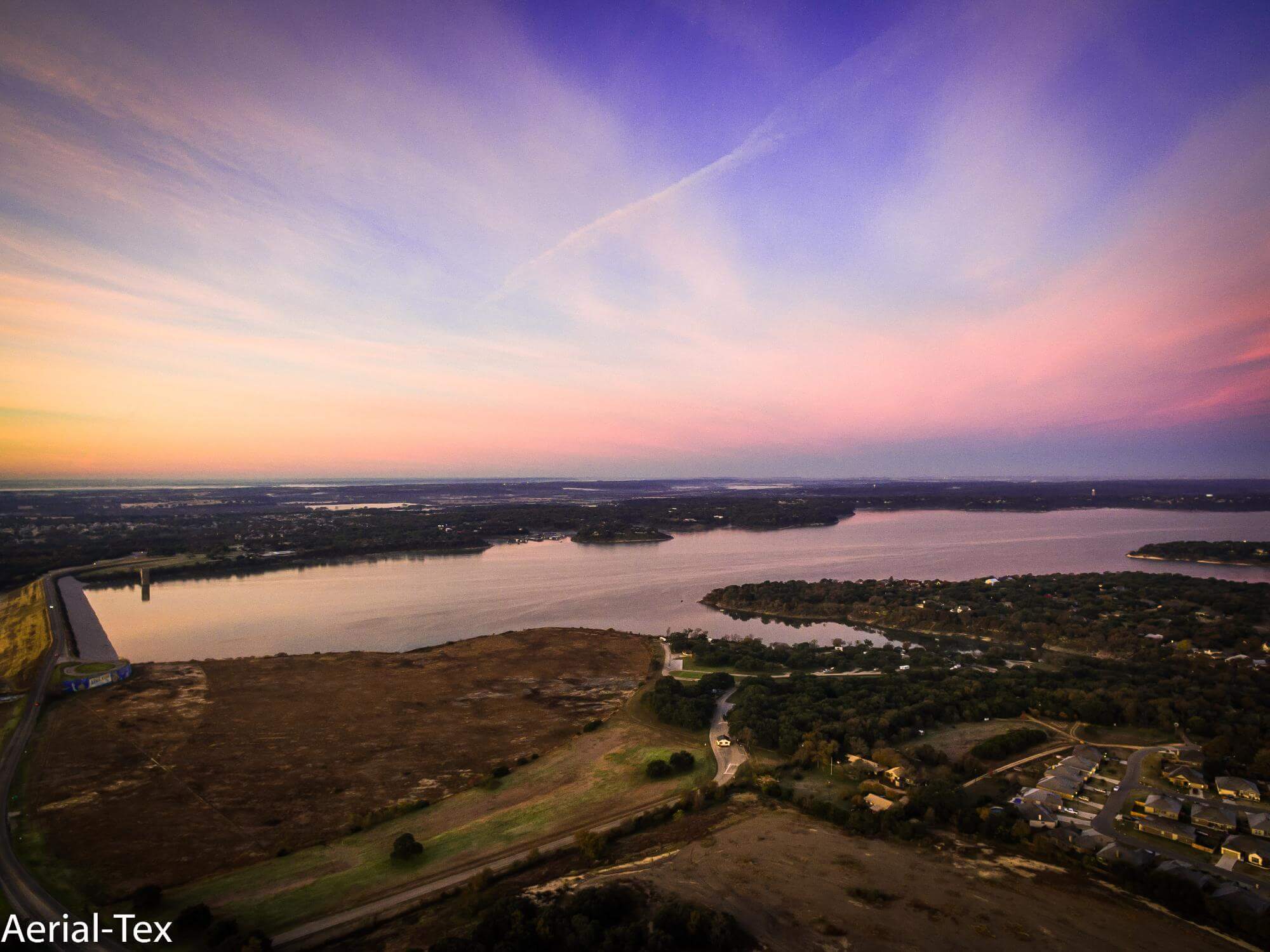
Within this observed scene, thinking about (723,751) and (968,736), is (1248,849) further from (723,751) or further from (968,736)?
(723,751)

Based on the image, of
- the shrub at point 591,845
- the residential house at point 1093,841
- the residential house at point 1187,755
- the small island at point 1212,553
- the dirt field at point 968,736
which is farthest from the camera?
the small island at point 1212,553

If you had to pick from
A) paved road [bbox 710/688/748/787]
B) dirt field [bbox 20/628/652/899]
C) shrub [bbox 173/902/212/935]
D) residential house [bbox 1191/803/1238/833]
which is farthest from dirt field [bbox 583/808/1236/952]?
shrub [bbox 173/902/212/935]

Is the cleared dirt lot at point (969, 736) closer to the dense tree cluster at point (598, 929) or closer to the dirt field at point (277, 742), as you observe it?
the dense tree cluster at point (598, 929)

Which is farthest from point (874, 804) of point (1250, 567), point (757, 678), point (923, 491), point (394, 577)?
point (923, 491)

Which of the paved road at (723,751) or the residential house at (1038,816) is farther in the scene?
the paved road at (723,751)

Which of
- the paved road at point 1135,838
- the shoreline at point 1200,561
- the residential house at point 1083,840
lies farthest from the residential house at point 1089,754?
the shoreline at point 1200,561

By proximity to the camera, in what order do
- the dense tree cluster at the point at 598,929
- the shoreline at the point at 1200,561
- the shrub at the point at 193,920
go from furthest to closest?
the shoreline at the point at 1200,561 < the shrub at the point at 193,920 < the dense tree cluster at the point at 598,929

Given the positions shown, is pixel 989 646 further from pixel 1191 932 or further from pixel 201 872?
pixel 201 872
